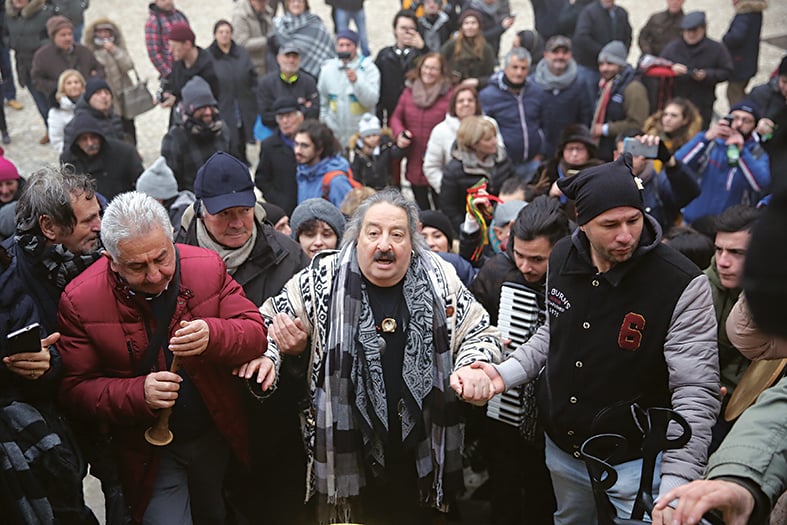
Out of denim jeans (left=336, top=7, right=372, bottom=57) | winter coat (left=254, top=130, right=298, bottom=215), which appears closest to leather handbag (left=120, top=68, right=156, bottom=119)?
winter coat (left=254, top=130, right=298, bottom=215)

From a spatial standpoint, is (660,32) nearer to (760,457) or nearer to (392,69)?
(392,69)

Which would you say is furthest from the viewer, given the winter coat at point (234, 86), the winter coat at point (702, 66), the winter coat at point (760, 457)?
the winter coat at point (234, 86)

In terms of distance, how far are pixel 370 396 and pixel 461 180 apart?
3273 millimetres

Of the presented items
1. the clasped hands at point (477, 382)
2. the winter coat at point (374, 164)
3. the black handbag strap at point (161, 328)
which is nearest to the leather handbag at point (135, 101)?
the winter coat at point (374, 164)

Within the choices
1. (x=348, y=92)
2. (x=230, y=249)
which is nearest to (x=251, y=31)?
(x=348, y=92)

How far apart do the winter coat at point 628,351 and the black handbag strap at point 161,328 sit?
1.44 meters

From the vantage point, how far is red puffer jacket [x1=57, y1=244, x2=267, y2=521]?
3.29 meters

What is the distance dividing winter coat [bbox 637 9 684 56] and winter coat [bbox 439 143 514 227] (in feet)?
16.5

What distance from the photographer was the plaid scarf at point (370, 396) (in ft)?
11.3

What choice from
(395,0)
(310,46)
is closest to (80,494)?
(310,46)

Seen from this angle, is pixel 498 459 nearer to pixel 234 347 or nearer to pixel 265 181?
pixel 234 347

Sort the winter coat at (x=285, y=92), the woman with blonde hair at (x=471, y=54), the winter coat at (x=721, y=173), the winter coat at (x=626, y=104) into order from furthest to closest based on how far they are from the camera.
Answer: the woman with blonde hair at (x=471, y=54) → the winter coat at (x=285, y=92) → the winter coat at (x=626, y=104) → the winter coat at (x=721, y=173)

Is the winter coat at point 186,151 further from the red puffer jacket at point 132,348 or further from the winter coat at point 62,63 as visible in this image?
the red puffer jacket at point 132,348

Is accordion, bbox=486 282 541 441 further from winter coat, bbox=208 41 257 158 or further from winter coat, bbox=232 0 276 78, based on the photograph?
winter coat, bbox=232 0 276 78
